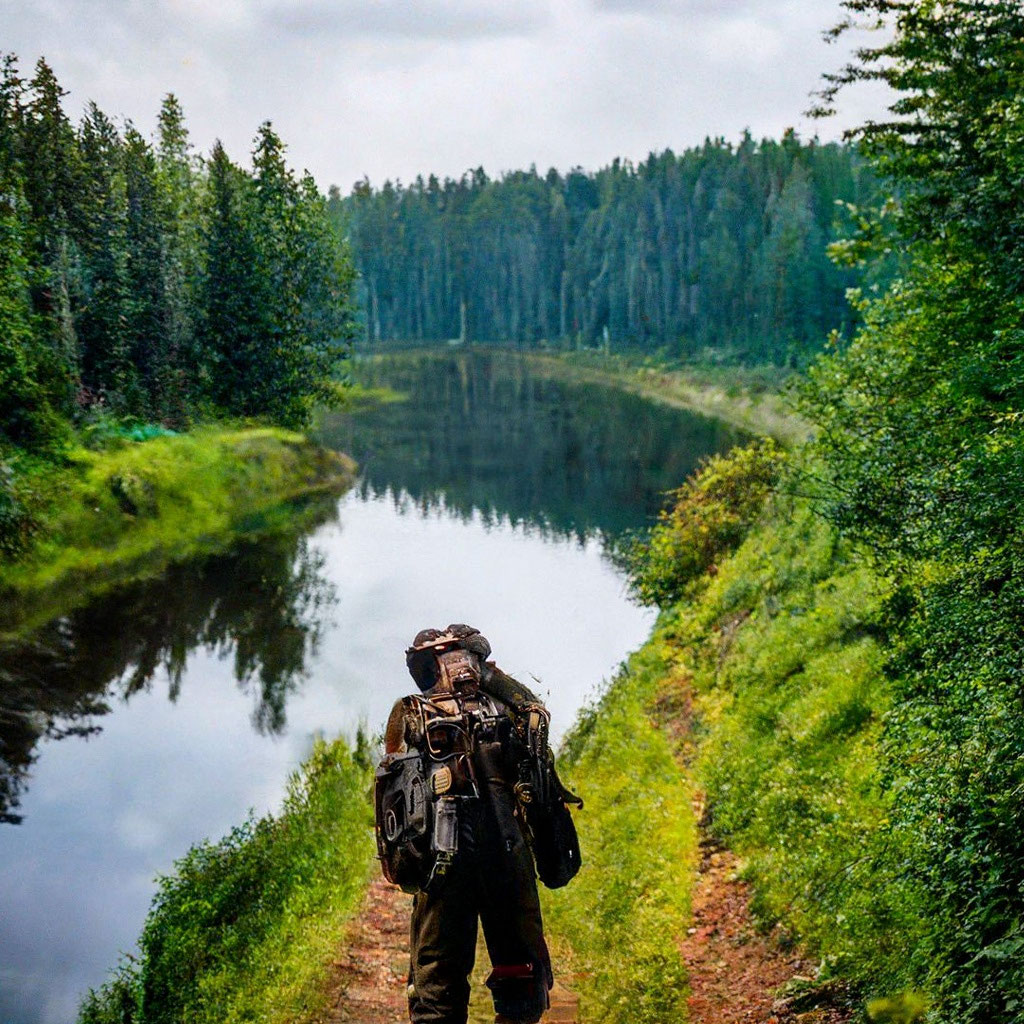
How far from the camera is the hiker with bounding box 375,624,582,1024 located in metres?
5.98

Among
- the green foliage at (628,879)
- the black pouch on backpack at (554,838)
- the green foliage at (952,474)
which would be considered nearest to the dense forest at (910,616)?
the green foliage at (952,474)

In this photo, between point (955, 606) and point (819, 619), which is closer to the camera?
point (955, 606)

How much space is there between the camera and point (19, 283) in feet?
88.2

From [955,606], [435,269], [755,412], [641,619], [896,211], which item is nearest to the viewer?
[955,606]

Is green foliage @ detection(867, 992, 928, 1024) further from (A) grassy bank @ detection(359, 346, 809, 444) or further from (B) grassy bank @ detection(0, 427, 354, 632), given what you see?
(A) grassy bank @ detection(359, 346, 809, 444)

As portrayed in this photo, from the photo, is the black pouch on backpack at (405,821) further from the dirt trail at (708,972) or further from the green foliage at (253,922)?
the green foliage at (253,922)

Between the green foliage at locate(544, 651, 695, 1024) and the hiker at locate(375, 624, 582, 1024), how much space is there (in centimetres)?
253

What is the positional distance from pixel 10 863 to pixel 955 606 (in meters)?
14.3

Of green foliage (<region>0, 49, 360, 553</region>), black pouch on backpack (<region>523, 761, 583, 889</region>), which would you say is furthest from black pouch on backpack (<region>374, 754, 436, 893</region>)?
green foliage (<region>0, 49, 360, 553</region>)

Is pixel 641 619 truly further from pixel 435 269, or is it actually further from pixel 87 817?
pixel 435 269

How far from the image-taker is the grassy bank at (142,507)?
27000 mm

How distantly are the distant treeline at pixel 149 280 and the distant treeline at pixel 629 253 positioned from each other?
34593 millimetres

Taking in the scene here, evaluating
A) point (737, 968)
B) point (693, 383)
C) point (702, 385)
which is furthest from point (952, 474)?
point (693, 383)

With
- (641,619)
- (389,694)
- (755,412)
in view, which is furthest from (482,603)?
(755,412)
